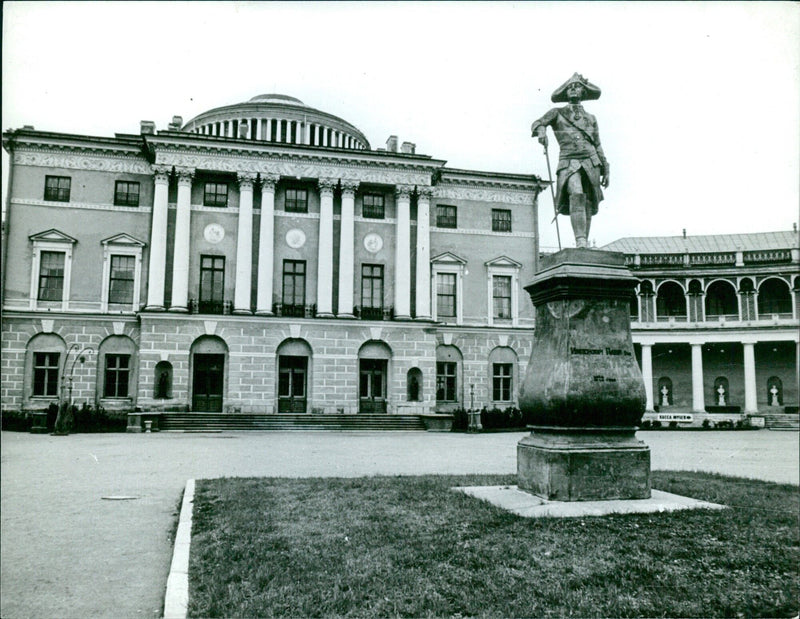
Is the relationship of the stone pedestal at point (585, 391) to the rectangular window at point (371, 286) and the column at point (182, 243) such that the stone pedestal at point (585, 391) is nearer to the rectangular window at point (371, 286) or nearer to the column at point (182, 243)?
the column at point (182, 243)

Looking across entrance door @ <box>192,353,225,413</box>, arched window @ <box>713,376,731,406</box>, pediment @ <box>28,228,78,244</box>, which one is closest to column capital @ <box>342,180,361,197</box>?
entrance door @ <box>192,353,225,413</box>

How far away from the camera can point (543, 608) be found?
5012 millimetres

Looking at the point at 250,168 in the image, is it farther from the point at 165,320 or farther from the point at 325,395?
the point at 325,395

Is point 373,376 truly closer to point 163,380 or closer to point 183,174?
point 163,380

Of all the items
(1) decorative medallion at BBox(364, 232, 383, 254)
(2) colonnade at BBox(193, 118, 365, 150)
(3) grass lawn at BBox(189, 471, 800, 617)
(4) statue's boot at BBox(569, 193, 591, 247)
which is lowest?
(3) grass lawn at BBox(189, 471, 800, 617)

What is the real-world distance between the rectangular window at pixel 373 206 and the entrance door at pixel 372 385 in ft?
28.5

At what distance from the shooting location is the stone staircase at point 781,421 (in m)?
45.9

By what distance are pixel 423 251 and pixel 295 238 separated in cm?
754

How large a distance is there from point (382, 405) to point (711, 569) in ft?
112

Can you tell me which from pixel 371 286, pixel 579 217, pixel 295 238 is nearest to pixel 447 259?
pixel 371 286

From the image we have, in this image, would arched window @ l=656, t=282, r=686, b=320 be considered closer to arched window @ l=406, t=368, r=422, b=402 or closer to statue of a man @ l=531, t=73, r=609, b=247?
arched window @ l=406, t=368, r=422, b=402

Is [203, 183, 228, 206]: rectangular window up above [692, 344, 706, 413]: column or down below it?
above

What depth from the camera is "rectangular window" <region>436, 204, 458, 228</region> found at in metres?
42.8

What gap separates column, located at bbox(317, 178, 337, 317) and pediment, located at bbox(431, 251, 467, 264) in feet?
22.0
